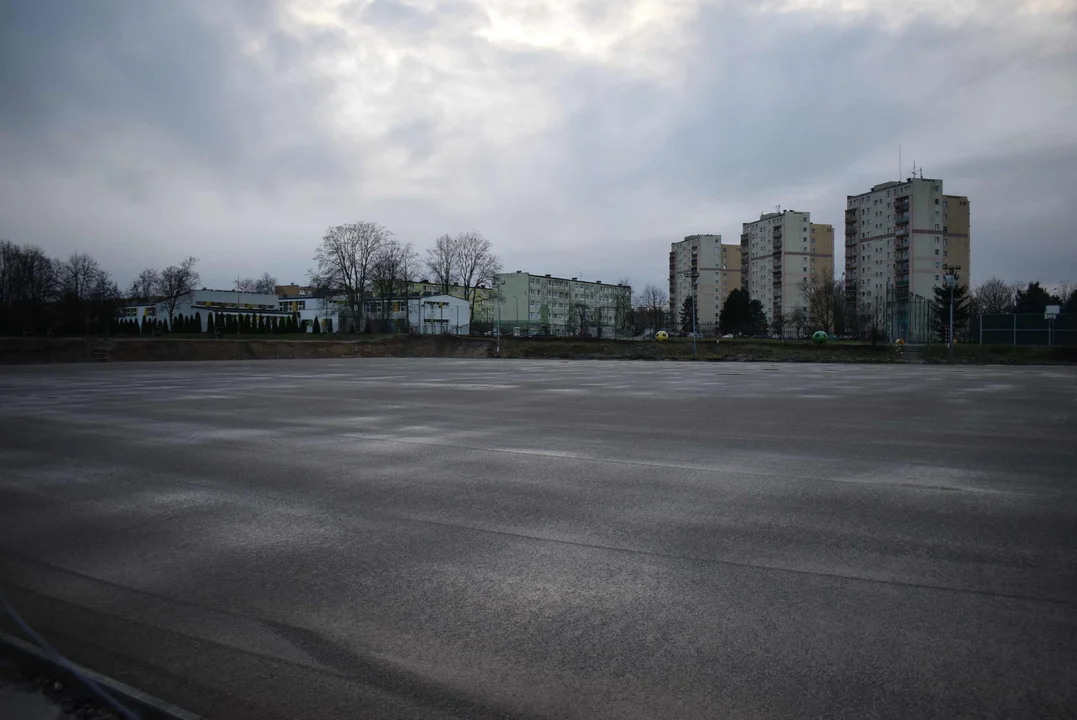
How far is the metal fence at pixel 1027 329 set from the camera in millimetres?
49469

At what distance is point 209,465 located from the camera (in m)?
8.26

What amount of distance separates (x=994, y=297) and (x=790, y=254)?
47.6m

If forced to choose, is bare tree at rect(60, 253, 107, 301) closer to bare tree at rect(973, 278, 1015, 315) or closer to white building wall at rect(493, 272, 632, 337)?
white building wall at rect(493, 272, 632, 337)

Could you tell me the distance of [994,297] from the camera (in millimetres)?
99375

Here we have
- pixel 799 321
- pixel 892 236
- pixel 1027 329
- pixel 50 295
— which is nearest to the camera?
pixel 1027 329

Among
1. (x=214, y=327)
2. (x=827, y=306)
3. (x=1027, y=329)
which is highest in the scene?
(x=827, y=306)

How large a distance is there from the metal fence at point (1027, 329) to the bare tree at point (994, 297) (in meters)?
45.5

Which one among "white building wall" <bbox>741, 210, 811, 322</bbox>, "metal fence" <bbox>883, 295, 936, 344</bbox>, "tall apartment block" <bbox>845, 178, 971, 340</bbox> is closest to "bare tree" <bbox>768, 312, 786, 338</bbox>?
"tall apartment block" <bbox>845, 178, 971, 340</bbox>

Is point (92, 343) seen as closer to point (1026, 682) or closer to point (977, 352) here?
point (1026, 682)

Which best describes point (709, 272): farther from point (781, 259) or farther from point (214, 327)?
point (214, 327)

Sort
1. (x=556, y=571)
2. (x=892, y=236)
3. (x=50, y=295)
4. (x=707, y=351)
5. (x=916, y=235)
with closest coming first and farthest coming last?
(x=556, y=571), (x=707, y=351), (x=50, y=295), (x=916, y=235), (x=892, y=236)

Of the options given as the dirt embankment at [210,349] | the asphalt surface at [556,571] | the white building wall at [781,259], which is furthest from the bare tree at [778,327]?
the asphalt surface at [556,571]

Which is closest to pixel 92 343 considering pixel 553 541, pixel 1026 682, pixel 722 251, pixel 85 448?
pixel 85 448

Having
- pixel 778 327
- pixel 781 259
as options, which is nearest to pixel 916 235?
pixel 778 327
